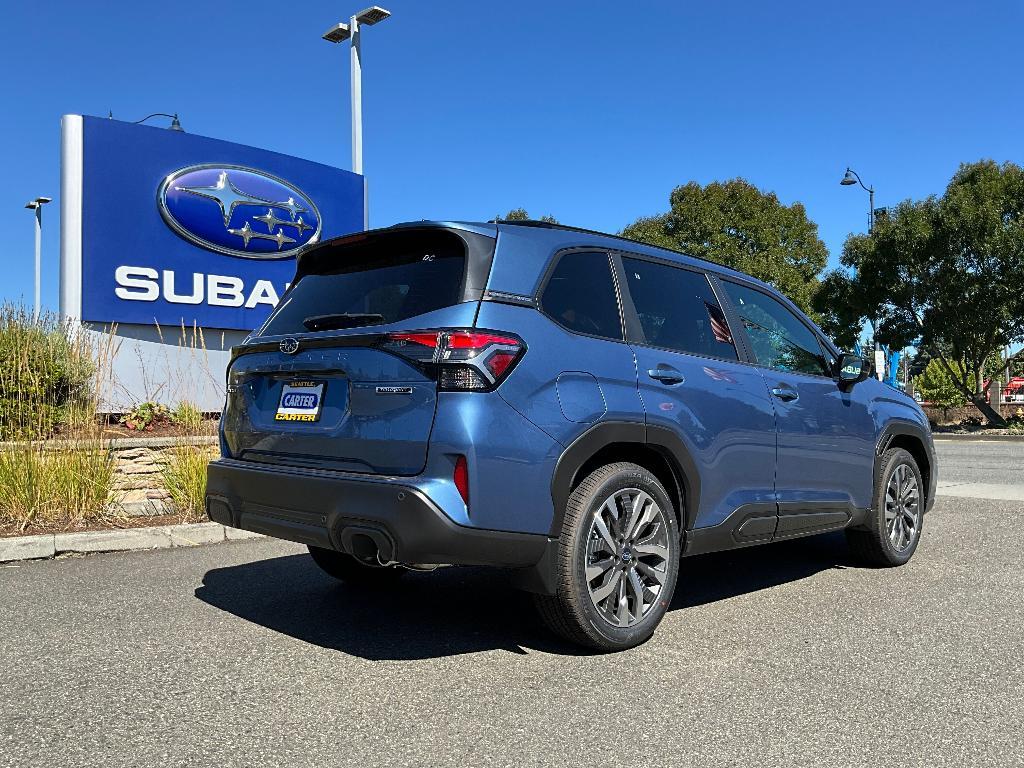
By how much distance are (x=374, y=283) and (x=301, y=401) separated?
2.00 feet

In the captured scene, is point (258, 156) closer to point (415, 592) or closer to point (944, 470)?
point (415, 592)

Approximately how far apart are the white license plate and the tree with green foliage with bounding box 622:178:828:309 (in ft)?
106

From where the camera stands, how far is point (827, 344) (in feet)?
18.3

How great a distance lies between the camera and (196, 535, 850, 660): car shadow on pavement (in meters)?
4.02

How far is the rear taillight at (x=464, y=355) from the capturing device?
3.37 metres

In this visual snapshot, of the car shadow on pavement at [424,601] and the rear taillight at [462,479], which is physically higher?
the rear taillight at [462,479]

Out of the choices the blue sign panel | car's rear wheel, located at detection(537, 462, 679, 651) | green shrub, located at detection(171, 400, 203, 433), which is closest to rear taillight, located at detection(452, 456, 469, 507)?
car's rear wheel, located at detection(537, 462, 679, 651)

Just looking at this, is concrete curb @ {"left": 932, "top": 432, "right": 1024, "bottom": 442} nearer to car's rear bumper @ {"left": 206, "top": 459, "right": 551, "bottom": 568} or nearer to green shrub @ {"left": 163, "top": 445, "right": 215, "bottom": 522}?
green shrub @ {"left": 163, "top": 445, "right": 215, "bottom": 522}

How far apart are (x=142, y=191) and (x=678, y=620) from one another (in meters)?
9.36

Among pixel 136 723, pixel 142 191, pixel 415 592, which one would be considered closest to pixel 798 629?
pixel 415 592

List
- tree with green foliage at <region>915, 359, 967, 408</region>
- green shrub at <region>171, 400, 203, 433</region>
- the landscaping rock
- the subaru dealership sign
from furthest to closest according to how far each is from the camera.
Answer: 1. tree with green foliage at <region>915, 359, 967, 408</region>
2. the subaru dealership sign
3. green shrub at <region>171, 400, 203, 433</region>
4. the landscaping rock

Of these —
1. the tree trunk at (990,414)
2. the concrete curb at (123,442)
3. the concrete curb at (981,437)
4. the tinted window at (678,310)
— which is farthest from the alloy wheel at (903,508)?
the tree trunk at (990,414)

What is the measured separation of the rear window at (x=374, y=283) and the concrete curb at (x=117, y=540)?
214 centimetres

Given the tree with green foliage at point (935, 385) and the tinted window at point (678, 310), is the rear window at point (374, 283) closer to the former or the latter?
the tinted window at point (678, 310)
